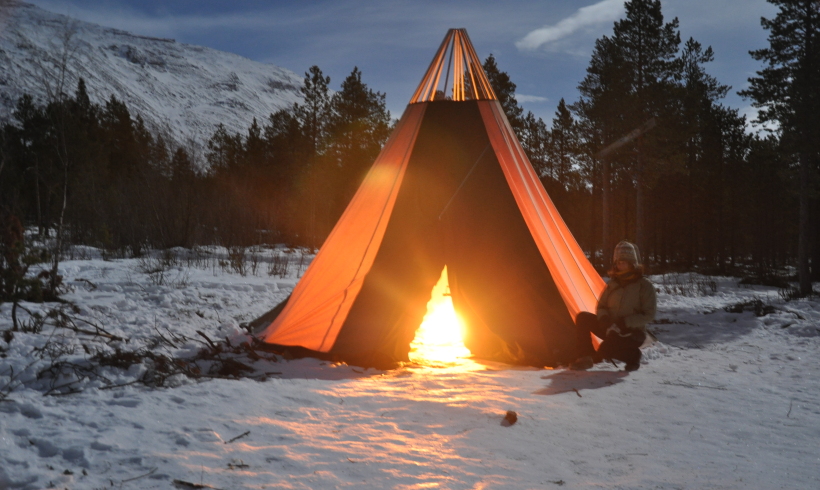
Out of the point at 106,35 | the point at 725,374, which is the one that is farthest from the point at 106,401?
the point at 106,35

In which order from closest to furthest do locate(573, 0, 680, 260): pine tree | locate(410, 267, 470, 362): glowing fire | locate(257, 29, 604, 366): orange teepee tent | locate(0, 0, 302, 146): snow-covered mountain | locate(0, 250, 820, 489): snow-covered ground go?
locate(0, 250, 820, 489): snow-covered ground, locate(257, 29, 604, 366): orange teepee tent, locate(410, 267, 470, 362): glowing fire, locate(573, 0, 680, 260): pine tree, locate(0, 0, 302, 146): snow-covered mountain

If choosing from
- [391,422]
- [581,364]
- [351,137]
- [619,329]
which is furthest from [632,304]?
[351,137]

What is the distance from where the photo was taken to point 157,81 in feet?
522

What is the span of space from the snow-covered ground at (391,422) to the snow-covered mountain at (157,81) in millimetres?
106129

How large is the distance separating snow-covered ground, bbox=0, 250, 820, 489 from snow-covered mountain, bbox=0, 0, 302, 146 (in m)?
106

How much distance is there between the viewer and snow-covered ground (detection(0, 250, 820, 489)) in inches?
95.0

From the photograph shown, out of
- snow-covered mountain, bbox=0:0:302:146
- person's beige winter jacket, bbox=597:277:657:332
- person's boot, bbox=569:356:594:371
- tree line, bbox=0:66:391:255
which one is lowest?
person's boot, bbox=569:356:594:371

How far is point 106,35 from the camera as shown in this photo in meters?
187

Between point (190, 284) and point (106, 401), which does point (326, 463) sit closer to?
point (106, 401)

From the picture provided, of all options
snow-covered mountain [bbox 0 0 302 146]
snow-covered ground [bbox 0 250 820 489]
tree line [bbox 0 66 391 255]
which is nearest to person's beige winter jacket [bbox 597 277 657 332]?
snow-covered ground [bbox 0 250 820 489]

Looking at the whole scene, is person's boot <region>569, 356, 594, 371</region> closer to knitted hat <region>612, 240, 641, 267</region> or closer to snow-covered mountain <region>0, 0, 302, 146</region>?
knitted hat <region>612, 240, 641, 267</region>

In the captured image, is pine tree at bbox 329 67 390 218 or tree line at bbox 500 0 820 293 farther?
pine tree at bbox 329 67 390 218

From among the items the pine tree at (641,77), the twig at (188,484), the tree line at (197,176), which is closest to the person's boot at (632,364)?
the twig at (188,484)

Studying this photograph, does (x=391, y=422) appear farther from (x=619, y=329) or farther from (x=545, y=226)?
(x=545, y=226)
